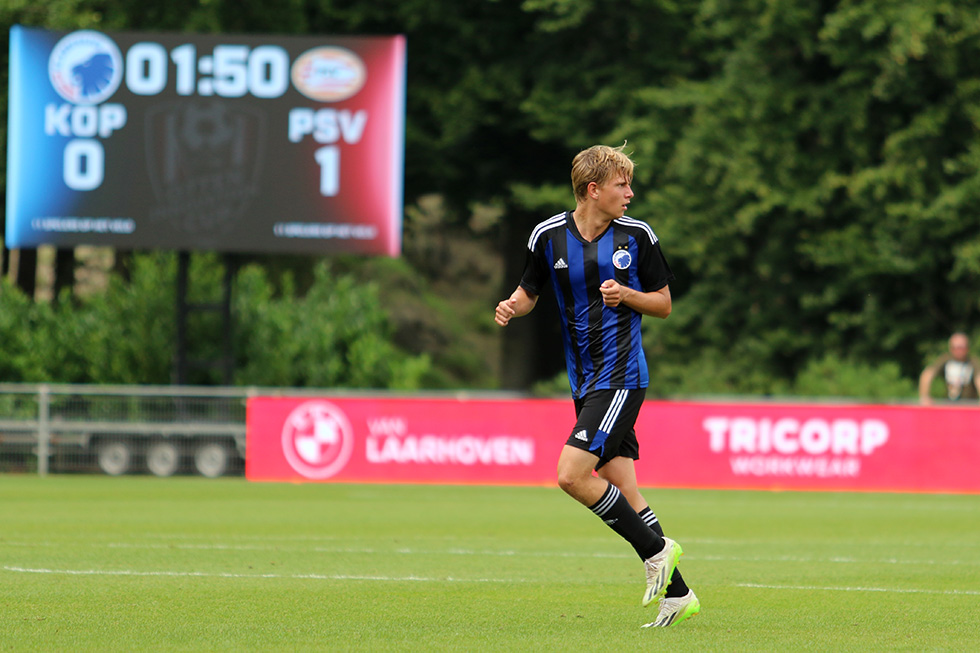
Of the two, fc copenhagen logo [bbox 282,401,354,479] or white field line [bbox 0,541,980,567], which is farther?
fc copenhagen logo [bbox 282,401,354,479]

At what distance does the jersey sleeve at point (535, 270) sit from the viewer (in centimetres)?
673

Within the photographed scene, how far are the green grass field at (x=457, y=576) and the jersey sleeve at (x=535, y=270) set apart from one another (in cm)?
154

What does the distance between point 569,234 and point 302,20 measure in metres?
23.5

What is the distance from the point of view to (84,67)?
20281 millimetres

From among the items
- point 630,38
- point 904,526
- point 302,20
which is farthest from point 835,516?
point 302,20


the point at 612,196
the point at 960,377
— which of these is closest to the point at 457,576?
the point at 612,196

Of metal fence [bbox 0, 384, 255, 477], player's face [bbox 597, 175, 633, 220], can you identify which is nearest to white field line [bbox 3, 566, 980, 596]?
player's face [bbox 597, 175, 633, 220]

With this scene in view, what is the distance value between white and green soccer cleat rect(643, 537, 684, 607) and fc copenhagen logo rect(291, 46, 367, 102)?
48.4ft

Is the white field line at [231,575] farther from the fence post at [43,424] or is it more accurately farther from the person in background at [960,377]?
the fence post at [43,424]

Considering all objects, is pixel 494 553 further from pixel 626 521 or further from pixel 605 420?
pixel 605 420

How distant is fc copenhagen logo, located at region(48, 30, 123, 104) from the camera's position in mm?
20281

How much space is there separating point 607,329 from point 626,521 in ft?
2.85

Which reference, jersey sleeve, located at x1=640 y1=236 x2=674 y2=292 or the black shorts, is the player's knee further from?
jersey sleeve, located at x1=640 y1=236 x2=674 y2=292

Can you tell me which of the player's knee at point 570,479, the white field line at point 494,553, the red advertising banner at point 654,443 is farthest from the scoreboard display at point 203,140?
the player's knee at point 570,479
